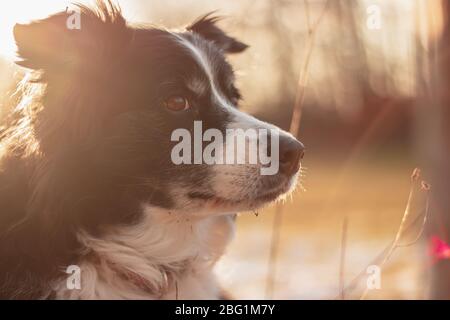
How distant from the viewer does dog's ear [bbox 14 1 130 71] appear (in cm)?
345

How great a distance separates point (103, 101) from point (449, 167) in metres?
2.92

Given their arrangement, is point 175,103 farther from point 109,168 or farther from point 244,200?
point 244,200

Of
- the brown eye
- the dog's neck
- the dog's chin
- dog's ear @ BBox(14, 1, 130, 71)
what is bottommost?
the dog's neck

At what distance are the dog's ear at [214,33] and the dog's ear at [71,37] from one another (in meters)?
0.94

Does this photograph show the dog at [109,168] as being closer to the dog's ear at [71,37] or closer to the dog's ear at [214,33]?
the dog's ear at [71,37]

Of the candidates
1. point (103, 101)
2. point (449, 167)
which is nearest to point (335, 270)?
point (449, 167)

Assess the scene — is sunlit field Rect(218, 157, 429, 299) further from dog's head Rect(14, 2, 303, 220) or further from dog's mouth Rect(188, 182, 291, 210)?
dog's head Rect(14, 2, 303, 220)

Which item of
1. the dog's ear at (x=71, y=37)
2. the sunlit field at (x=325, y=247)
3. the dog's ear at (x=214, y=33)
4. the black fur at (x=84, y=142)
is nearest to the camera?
the dog's ear at (x=71, y=37)

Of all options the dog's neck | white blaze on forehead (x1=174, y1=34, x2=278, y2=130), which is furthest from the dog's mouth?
white blaze on forehead (x1=174, y1=34, x2=278, y2=130)

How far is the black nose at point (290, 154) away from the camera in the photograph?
3.67 m

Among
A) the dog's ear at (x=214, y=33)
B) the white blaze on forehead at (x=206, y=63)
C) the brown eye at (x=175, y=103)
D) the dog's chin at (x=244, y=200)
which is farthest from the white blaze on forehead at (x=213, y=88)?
the dog's ear at (x=214, y=33)

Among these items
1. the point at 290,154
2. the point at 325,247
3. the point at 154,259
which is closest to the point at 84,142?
the point at 154,259

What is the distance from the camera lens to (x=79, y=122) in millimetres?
3770

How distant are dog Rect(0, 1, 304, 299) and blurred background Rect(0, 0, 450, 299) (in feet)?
1.24
